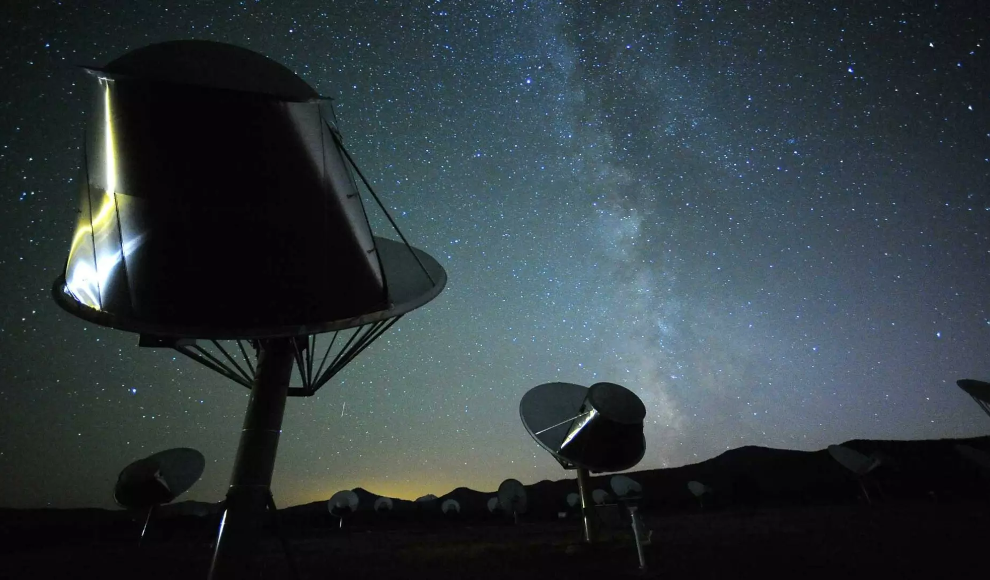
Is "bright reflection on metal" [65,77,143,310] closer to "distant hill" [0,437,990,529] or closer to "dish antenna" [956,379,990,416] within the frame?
"distant hill" [0,437,990,529]

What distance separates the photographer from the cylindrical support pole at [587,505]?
11.7 metres

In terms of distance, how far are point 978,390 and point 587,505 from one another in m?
16.8

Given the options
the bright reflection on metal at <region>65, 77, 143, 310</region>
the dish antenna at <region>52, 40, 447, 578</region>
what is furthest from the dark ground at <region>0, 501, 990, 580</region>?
the bright reflection on metal at <region>65, 77, 143, 310</region>

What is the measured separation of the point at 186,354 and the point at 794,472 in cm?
7517

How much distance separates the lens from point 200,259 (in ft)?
20.3

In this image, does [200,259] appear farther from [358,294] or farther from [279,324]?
[358,294]

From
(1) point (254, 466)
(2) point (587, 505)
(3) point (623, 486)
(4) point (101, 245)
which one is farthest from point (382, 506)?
(4) point (101, 245)

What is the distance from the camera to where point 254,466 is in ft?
22.6

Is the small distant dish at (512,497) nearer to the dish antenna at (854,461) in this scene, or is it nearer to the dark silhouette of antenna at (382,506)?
the dish antenna at (854,461)

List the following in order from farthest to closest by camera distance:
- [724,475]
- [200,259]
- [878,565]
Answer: [724,475], [878,565], [200,259]

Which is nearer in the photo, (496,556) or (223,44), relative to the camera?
(223,44)

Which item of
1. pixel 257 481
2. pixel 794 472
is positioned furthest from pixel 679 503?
pixel 257 481

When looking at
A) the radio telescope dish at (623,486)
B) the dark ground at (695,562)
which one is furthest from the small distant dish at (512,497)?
the dark ground at (695,562)

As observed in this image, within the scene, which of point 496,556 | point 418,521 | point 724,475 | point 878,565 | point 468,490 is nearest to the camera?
point 878,565
